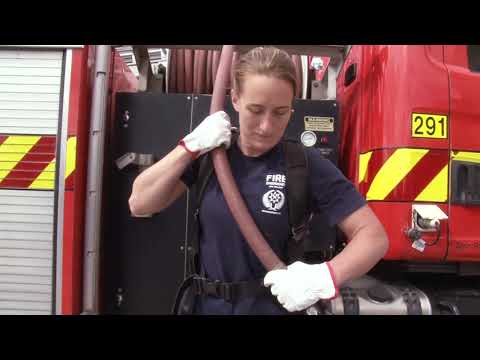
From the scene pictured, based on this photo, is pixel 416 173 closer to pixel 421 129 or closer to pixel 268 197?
Answer: pixel 421 129

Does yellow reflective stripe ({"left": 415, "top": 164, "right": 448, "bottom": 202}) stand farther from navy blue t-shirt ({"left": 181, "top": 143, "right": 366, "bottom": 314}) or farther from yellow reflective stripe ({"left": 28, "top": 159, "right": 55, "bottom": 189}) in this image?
yellow reflective stripe ({"left": 28, "top": 159, "right": 55, "bottom": 189})

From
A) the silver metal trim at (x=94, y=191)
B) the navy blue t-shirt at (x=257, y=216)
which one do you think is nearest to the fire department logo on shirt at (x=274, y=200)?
the navy blue t-shirt at (x=257, y=216)

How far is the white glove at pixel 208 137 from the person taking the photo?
1349mm

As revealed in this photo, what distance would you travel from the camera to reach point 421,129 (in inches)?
68.0

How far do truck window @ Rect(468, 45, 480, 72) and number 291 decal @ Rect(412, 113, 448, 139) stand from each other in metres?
0.38

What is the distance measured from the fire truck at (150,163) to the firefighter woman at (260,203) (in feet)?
1.44

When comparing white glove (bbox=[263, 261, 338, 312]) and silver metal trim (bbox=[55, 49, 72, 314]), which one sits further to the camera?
silver metal trim (bbox=[55, 49, 72, 314])

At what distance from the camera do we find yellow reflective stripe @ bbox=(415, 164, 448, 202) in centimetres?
173

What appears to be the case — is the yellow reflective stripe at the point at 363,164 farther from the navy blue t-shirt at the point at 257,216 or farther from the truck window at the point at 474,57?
the truck window at the point at 474,57

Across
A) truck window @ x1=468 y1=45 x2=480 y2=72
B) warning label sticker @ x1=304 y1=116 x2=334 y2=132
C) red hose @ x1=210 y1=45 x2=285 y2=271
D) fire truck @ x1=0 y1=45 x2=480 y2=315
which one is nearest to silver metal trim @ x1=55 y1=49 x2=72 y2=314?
fire truck @ x1=0 y1=45 x2=480 y2=315

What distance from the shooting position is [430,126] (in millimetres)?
1732

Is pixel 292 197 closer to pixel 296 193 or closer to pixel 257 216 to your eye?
pixel 296 193

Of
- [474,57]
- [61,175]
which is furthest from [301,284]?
[474,57]

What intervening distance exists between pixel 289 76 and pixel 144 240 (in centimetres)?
137
